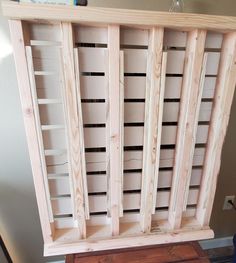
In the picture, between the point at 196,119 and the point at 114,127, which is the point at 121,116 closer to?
the point at 114,127

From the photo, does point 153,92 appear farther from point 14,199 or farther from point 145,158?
point 14,199

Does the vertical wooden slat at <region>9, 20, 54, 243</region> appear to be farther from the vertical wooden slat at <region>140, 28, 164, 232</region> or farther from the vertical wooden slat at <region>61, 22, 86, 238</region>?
the vertical wooden slat at <region>140, 28, 164, 232</region>

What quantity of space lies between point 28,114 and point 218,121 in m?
0.78

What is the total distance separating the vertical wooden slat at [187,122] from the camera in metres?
0.72

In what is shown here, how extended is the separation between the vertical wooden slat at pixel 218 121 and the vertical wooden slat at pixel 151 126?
0.26 meters

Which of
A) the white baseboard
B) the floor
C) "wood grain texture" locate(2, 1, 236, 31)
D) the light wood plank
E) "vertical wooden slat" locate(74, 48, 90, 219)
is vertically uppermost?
"wood grain texture" locate(2, 1, 236, 31)

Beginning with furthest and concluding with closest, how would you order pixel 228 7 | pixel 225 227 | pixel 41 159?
pixel 225 227 → pixel 228 7 → pixel 41 159

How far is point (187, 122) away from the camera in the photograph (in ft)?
2.62

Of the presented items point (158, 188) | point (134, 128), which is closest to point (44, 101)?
point (134, 128)

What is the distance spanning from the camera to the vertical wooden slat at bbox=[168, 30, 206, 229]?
0.72 m

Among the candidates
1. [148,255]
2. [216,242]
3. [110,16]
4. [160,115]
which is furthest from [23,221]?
[216,242]

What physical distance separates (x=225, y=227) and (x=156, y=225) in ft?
3.32

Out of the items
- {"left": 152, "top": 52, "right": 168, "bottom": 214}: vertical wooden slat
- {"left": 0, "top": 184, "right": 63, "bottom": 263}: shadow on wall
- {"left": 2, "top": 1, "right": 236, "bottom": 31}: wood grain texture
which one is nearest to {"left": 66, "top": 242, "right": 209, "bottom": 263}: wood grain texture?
{"left": 152, "top": 52, "right": 168, "bottom": 214}: vertical wooden slat

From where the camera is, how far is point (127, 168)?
86cm
